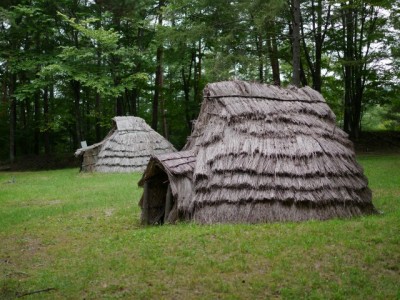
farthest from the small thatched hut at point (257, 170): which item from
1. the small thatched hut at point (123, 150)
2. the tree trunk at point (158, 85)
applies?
the tree trunk at point (158, 85)

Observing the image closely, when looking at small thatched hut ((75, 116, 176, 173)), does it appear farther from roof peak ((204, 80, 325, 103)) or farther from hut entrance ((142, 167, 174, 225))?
roof peak ((204, 80, 325, 103))

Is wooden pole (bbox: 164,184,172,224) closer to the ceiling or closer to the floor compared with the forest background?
closer to the floor

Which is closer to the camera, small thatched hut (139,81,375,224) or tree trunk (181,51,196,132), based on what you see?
small thatched hut (139,81,375,224)

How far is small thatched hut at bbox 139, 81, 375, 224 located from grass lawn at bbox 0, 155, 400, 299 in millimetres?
555

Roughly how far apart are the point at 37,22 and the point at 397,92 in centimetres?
2554

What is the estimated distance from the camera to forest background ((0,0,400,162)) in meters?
23.6

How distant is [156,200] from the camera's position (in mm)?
10883

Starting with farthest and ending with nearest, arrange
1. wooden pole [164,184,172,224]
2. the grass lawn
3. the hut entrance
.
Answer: the hut entrance < wooden pole [164,184,172,224] < the grass lawn

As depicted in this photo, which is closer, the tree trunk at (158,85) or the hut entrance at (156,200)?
the hut entrance at (156,200)

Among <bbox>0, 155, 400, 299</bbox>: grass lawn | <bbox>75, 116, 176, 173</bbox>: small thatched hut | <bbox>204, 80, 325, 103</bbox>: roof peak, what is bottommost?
<bbox>0, 155, 400, 299</bbox>: grass lawn

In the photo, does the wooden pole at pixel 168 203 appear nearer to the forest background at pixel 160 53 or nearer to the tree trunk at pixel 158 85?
the forest background at pixel 160 53

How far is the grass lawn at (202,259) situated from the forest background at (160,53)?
41.9ft

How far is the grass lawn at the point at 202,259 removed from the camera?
5.88 meters

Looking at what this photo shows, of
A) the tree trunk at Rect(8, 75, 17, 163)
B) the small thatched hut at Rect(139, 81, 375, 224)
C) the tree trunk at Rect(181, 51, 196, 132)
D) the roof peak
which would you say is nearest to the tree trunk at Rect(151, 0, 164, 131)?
the tree trunk at Rect(181, 51, 196, 132)
